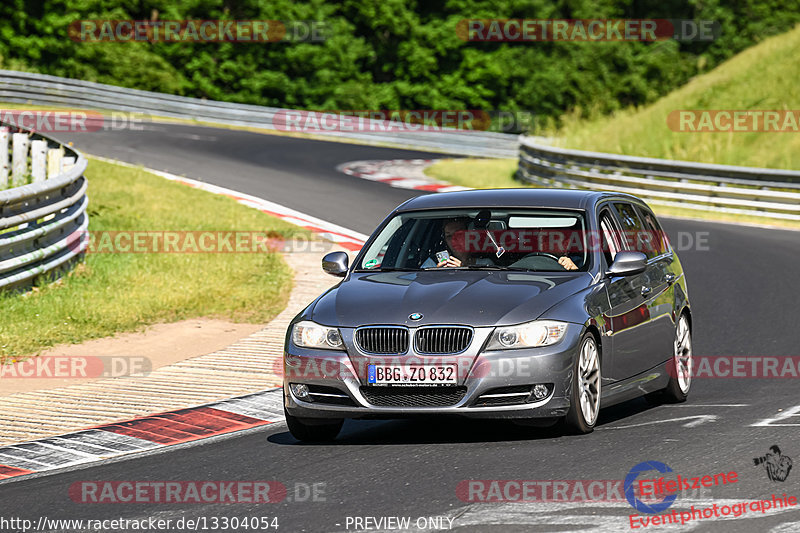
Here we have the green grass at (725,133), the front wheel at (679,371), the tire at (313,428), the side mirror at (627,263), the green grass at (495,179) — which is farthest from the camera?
the green grass at (725,133)

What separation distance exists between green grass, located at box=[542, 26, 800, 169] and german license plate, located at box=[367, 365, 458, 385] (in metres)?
23.4

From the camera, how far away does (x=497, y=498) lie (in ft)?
20.8

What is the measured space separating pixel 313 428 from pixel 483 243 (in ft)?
5.95

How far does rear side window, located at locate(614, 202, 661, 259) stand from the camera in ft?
31.3

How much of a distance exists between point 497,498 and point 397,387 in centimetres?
146

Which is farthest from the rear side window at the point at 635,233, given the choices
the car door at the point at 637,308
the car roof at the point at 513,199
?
the car roof at the point at 513,199

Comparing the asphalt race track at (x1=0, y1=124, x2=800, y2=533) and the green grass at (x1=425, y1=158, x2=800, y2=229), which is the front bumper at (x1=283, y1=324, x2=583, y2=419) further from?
the green grass at (x1=425, y1=158, x2=800, y2=229)

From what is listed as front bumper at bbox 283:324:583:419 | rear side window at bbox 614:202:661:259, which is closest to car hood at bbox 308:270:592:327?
front bumper at bbox 283:324:583:419

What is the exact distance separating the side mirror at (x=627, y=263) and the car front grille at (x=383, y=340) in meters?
1.71

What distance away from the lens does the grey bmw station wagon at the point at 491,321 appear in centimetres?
761

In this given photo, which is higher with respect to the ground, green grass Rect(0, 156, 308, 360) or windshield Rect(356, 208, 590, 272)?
windshield Rect(356, 208, 590, 272)

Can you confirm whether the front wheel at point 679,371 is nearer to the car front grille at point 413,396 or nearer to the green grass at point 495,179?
the car front grille at point 413,396

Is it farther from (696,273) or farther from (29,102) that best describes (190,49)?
(696,273)

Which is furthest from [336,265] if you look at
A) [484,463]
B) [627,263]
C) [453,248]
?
[484,463]
